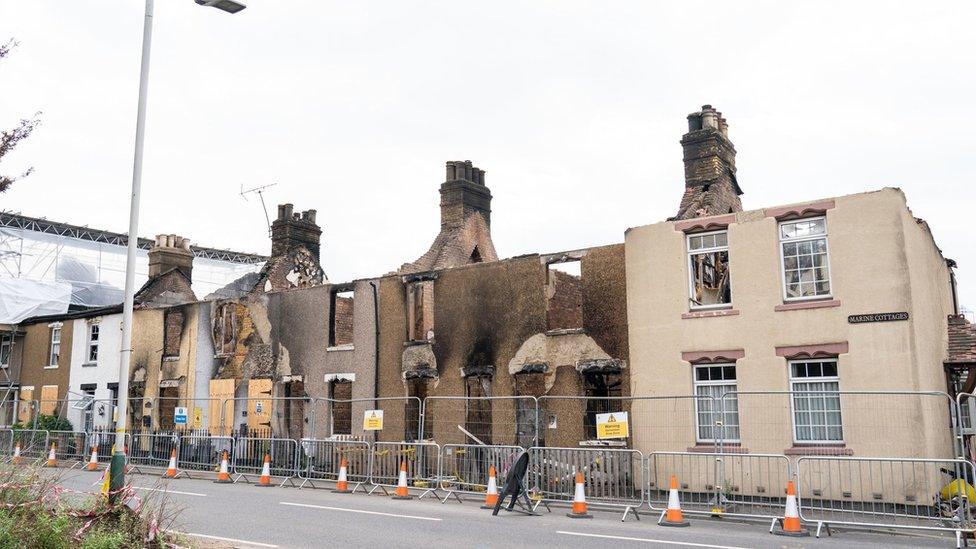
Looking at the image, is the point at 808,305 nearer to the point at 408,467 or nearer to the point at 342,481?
the point at 408,467

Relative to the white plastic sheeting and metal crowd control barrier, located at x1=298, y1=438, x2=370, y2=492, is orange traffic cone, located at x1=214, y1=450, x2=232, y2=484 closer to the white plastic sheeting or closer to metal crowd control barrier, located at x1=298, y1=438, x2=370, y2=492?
metal crowd control barrier, located at x1=298, y1=438, x2=370, y2=492

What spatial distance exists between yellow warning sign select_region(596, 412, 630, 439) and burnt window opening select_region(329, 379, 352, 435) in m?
11.4

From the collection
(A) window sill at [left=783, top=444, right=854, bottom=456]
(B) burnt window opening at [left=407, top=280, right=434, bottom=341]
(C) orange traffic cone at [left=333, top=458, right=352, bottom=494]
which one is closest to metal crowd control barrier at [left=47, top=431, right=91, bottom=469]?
(B) burnt window opening at [left=407, top=280, right=434, bottom=341]

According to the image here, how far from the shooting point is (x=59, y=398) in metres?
35.1

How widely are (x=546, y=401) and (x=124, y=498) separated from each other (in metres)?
12.4

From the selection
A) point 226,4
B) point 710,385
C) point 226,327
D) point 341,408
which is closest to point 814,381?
point 710,385

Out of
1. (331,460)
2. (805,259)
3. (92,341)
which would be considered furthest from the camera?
(92,341)

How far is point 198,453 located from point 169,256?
1358 cm

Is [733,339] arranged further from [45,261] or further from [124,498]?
[45,261]

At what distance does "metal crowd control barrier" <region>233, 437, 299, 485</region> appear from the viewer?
72.7 ft

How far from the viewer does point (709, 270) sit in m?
21.1

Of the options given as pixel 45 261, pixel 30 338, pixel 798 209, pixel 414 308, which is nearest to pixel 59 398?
pixel 30 338

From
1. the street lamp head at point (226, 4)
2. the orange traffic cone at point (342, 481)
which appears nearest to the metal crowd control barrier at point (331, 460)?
the orange traffic cone at point (342, 481)

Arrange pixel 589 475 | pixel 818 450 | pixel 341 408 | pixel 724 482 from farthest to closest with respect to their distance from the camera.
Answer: pixel 341 408
pixel 818 450
pixel 589 475
pixel 724 482
